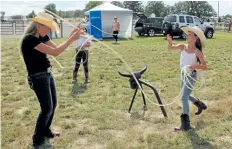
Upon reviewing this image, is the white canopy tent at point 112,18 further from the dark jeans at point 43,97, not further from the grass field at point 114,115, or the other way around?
the dark jeans at point 43,97

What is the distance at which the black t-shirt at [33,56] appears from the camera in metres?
3.34

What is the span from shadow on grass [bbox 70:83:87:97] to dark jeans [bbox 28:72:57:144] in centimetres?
240

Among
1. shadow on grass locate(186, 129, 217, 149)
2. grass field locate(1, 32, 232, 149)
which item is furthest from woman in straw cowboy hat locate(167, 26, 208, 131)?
grass field locate(1, 32, 232, 149)

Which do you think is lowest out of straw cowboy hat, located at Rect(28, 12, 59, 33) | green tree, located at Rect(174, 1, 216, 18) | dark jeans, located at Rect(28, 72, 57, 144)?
dark jeans, located at Rect(28, 72, 57, 144)

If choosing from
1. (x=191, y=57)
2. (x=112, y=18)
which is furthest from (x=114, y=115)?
(x=112, y=18)

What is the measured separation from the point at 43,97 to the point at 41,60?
476mm

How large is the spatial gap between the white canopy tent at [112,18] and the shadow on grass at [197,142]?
53.1 feet

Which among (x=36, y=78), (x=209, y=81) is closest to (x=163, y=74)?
(x=209, y=81)

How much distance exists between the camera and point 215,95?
20.1ft

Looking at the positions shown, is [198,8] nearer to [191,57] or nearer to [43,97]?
[191,57]

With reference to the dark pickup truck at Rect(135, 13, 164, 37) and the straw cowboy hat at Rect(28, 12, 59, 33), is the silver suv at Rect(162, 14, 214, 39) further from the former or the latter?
the straw cowboy hat at Rect(28, 12, 59, 33)

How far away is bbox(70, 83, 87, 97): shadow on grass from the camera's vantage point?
6462 millimetres

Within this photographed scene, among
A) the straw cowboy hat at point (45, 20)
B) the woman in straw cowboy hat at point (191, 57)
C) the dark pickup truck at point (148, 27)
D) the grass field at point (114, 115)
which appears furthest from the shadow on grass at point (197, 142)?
the dark pickup truck at point (148, 27)

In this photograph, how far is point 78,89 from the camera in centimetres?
677
